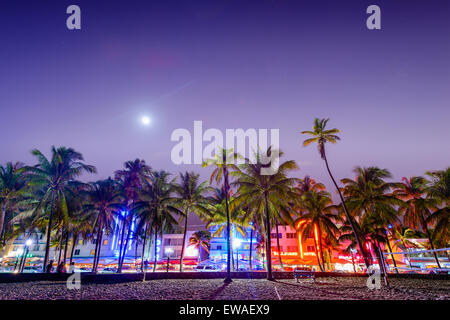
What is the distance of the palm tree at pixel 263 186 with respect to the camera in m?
23.9

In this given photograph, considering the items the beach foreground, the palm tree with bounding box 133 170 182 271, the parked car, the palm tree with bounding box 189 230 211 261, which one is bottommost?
the parked car

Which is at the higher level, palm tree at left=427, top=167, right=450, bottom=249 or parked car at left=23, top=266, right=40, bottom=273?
palm tree at left=427, top=167, right=450, bottom=249

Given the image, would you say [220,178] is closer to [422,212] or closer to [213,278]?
[213,278]

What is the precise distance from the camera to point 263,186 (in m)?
24.1

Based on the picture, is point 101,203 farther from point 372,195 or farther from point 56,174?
point 372,195

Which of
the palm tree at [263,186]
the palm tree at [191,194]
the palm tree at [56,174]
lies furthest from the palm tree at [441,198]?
the palm tree at [56,174]

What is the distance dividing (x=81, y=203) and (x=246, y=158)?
2342 cm

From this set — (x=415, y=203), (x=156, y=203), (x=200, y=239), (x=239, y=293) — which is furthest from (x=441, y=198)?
(x=200, y=239)

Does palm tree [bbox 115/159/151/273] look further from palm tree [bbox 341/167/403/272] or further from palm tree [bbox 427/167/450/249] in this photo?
palm tree [bbox 427/167/450/249]

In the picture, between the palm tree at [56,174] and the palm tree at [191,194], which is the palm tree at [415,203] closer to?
the palm tree at [191,194]

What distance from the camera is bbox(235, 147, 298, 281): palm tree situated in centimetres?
2388

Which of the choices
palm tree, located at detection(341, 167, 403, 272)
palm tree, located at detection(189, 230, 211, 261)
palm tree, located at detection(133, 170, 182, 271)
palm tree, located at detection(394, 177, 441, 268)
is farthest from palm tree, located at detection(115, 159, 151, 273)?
palm tree, located at detection(394, 177, 441, 268)

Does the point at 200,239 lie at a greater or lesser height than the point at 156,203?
lesser
